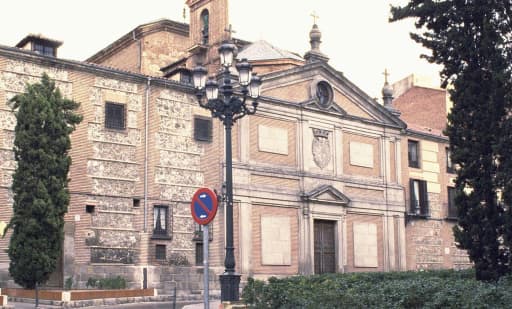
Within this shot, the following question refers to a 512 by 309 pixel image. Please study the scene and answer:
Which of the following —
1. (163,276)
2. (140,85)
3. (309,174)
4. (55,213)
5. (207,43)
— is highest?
(207,43)

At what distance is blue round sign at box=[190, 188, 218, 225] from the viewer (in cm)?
1157

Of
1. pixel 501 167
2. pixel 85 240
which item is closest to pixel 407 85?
pixel 85 240

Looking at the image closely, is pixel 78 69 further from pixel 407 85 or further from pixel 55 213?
pixel 407 85

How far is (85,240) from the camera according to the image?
26156 millimetres

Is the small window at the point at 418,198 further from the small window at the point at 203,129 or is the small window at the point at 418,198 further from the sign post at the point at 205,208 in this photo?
the sign post at the point at 205,208

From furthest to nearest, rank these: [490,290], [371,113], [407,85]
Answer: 1. [407,85]
2. [371,113]
3. [490,290]

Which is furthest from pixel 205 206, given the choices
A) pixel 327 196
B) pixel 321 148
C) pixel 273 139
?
pixel 321 148

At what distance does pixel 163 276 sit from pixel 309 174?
825cm

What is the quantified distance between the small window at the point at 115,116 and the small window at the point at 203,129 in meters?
3.15

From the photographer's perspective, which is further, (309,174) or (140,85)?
(309,174)

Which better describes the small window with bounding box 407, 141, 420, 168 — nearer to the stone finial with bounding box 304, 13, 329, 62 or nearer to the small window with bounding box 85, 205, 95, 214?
the stone finial with bounding box 304, 13, 329, 62

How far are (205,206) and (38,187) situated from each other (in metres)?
11.7

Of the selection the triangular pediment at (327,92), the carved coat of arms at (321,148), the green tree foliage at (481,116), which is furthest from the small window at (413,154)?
the green tree foliage at (481,116)

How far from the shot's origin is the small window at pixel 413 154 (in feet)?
125
